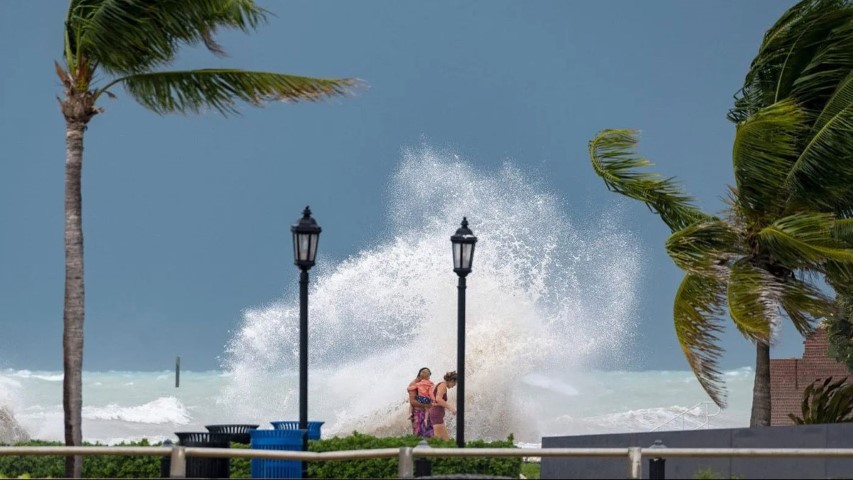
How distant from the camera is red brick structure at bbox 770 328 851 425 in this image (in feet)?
107

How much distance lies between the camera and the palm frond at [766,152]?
66.7ft

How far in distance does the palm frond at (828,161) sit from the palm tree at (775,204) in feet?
0.05

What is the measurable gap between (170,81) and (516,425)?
2630 centimetres

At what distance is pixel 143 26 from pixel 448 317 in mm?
29798

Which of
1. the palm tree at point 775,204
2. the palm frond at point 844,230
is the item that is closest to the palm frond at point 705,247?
the palm tree at point 775,204

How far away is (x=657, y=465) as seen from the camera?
13969mm

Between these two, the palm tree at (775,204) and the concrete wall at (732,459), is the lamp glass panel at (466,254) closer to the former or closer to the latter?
the concrete wall at (732,459)

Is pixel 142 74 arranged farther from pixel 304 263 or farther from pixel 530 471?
pixel 530 471

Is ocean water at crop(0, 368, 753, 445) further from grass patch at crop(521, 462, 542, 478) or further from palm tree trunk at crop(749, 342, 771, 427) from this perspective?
grass patch at crop(521, 462, 542, 478)

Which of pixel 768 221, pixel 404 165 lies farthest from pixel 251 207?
pixel 768 221

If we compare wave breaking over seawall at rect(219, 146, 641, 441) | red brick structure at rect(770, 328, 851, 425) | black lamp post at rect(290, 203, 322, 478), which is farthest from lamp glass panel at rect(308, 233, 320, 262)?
wave breaking over seawall at rect(219, 146, 641, 441)

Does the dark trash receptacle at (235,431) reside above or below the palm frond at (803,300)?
below

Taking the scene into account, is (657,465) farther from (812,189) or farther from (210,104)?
(812,189)

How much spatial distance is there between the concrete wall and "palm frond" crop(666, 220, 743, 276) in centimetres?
392
